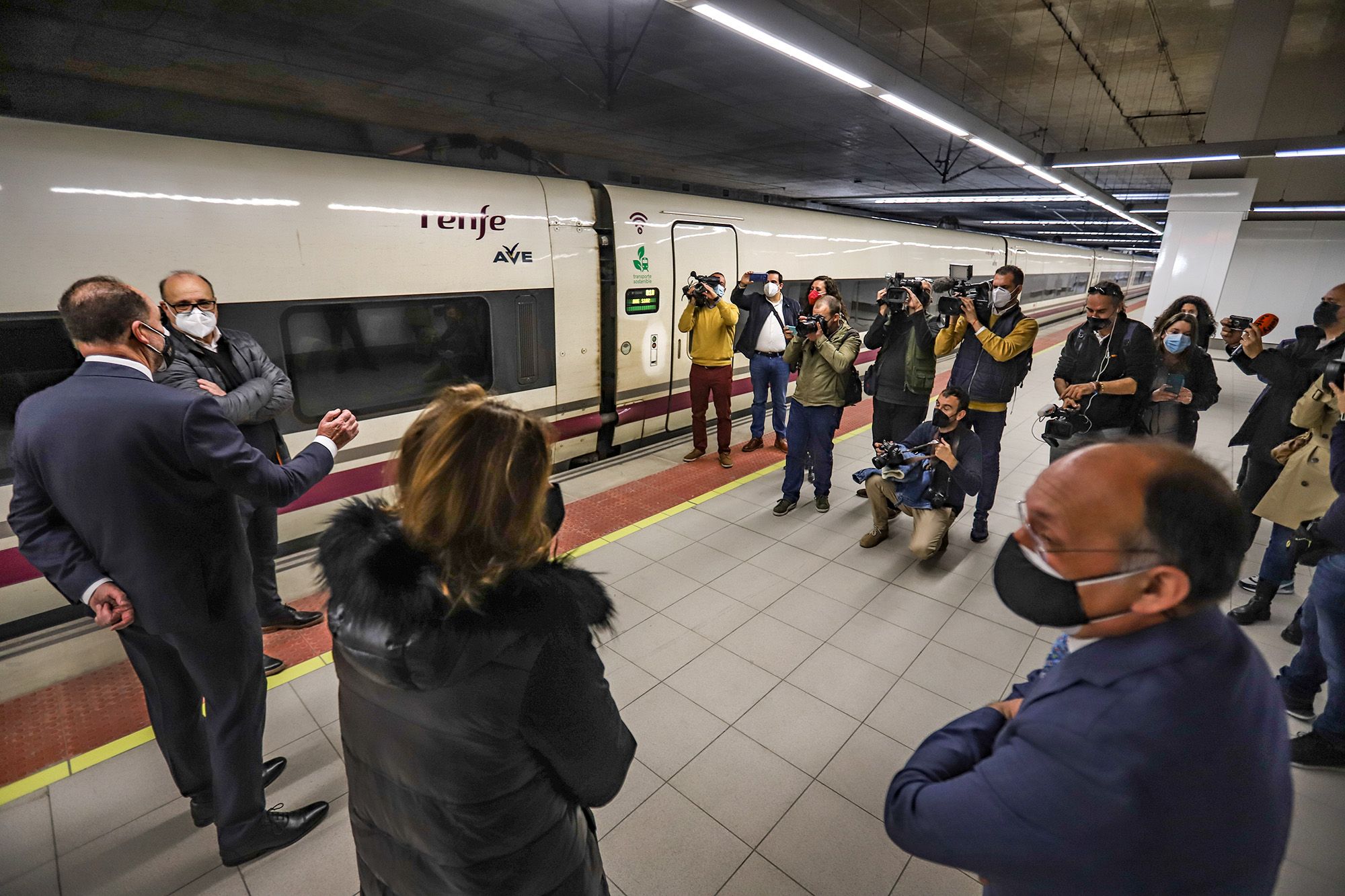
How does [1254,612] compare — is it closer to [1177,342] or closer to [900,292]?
[1177,342]

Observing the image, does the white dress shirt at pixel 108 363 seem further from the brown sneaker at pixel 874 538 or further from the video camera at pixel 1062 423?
the video camera at pixel 1062 423

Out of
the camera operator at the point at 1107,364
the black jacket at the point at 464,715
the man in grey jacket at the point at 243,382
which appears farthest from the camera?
the camera operator at the point at 1107,364

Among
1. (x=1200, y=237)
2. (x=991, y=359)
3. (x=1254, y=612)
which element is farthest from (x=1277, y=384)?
(x=1200, y=237)

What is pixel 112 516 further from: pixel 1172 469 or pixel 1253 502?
pixel 1253 502

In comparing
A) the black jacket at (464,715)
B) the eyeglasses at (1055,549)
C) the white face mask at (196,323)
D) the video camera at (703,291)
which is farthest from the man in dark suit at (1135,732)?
the video camera at (703,291)

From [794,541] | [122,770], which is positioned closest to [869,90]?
[794,541]

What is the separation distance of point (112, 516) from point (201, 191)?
215 cm

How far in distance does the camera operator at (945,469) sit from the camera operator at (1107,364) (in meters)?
0.51

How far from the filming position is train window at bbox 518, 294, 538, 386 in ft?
15.3

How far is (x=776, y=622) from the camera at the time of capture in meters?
3.62

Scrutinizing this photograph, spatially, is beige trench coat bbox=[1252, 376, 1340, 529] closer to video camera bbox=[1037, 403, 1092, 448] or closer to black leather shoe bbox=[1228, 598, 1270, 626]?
black leather shoe bbox=[1228, 598, 1270, 626]

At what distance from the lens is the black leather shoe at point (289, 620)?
3393mm

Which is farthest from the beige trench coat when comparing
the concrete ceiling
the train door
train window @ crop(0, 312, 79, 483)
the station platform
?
train window @ crop(0, 312, 79, 483)

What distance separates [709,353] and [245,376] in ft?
12.4
